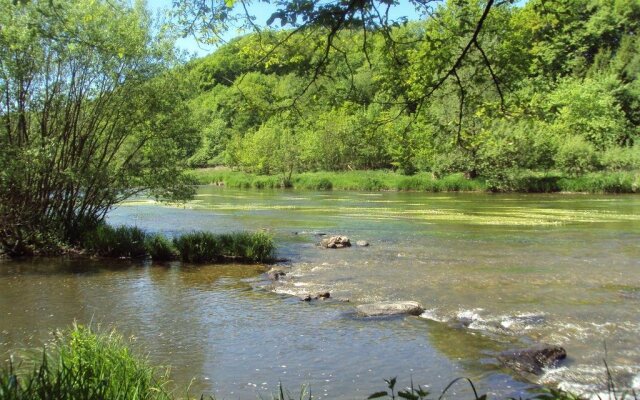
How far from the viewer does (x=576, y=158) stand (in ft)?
150

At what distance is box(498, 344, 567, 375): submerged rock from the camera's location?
768 centimetres

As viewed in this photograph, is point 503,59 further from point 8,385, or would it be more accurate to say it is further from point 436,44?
point 8,385

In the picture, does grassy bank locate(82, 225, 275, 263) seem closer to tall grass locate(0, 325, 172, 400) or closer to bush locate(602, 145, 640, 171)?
tall grass locate(0, 325, 172, 400)

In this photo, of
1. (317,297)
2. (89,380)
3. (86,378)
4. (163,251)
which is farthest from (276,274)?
(89,380)

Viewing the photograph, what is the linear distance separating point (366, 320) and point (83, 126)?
11.7m

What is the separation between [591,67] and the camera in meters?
67.6

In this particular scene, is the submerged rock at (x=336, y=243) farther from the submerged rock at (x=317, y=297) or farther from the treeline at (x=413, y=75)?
the treeline at (x=413, y=75)

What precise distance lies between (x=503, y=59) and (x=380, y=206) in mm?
28670

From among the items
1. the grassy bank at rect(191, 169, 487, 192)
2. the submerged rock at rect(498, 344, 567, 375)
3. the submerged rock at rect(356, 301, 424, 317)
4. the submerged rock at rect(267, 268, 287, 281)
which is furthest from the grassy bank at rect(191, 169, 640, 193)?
the submerged rock at rect(498, 344, 567, 375)

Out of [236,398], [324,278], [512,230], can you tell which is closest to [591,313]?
[324,278]

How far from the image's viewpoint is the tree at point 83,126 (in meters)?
15.1

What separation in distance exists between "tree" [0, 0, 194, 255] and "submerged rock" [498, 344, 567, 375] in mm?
12382

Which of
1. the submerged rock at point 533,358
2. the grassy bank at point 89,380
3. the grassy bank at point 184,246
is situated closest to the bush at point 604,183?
the grassy bank at point 184,246

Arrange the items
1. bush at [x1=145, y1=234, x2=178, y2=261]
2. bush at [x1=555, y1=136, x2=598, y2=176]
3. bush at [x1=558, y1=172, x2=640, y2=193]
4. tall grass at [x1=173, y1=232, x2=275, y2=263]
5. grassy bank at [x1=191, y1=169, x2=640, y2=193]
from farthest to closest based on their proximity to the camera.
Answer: bush at [x1=555, y1=136, x2=598, y2=176], grassy bank at [x1=191, y1=169, x2=640, y2=193], bush at [x1=558, y1=172, x2=640, y2=193], bush at [x1=145, y1=234, x2=178, y2=261], tall grass at [x1=173, y1=232, x2=275, y2=263]
